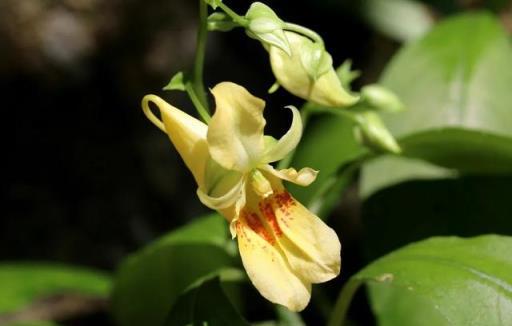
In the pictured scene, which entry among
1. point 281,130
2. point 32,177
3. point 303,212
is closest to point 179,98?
point 281,130

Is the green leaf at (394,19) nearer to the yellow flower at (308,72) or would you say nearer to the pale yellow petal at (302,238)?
the yellow flower at (308,72)

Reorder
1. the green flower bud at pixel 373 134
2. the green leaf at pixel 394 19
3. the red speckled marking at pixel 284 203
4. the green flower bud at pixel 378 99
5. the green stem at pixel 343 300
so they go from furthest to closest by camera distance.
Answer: the green leaf at pixel 394 19 → the green flower bud at pixel 378 99 → the green flower bud at pixel 373 134 → the green stem at pixel 343 300 → the red speckled marking at pixel 284 203

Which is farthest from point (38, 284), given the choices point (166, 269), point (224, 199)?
point (224, 199)

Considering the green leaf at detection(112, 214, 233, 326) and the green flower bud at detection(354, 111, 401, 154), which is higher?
the green flower bud at detection(354, 111, 401, 154)

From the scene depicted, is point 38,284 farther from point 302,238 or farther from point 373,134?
point 302,238

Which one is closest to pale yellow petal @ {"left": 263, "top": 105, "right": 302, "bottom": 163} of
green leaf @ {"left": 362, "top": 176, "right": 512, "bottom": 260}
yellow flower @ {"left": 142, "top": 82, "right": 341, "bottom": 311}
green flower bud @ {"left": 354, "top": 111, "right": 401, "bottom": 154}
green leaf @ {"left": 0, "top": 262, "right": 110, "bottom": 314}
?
yellow flower @ {"left": 142, "top": 82, "right": 341, "bottom": 311}

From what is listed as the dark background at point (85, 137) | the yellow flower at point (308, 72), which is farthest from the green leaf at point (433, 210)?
the dark background at point (85, 137)

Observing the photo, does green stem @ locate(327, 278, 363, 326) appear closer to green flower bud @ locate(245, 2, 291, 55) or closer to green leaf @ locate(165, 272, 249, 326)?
green leaf @ locate(165, 272, 249, 326)
